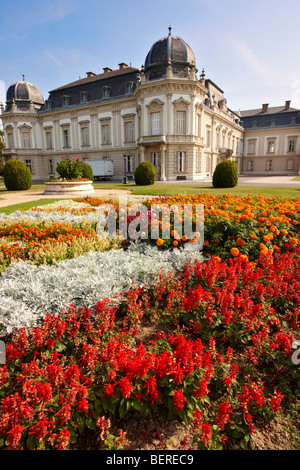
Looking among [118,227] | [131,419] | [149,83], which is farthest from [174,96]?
[131,419]

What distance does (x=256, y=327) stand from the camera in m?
2.71

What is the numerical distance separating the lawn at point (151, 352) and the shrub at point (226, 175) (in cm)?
1320

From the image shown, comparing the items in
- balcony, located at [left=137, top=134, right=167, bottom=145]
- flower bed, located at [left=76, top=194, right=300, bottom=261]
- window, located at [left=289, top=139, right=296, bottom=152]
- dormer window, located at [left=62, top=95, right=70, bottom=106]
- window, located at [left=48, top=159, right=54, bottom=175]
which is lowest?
flower bed, located at [left=76, top=194, right=300, bottom=261]

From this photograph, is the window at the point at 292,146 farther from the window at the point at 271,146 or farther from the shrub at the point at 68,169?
the shrub at the point at 68,169

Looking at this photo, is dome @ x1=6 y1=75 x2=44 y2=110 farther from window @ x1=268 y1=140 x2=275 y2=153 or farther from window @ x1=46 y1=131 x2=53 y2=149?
window @ x1=268 y1=140 x2=275 y2=153

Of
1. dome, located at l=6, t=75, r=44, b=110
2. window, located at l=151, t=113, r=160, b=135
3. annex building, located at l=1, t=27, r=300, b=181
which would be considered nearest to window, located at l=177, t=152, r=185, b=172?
annex building, located at l=1, t=27, r=300, b=181

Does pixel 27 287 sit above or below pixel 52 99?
below

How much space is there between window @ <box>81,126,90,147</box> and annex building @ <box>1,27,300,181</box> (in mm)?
119

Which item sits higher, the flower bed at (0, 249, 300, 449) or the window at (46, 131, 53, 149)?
the window at (46, 131, 53, 149)

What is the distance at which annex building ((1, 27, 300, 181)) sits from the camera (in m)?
26.1

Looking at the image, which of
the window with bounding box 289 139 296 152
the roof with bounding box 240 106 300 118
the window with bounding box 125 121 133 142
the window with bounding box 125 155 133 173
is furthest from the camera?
the roof with bounding box 240 106 300 118

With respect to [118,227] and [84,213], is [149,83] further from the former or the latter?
[118,227]

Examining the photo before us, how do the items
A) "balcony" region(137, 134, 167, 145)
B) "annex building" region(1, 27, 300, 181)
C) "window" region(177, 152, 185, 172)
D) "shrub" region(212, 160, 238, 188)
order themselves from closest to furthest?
"shrub" region(212, 160, 238, 188) → "annex building" region(1, 27, 300, 181) → "balcony" region(137, 134, 167, 145) → "window" region(177, 152, 185, 172)

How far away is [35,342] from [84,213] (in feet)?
18.3
